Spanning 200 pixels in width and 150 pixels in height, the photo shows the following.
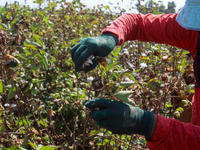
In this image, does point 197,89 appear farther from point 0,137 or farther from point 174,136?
point 0,137

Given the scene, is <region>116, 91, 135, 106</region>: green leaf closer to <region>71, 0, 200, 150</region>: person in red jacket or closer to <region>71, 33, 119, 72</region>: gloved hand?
<region>71, 0, 200, 150</region>: person in red jacket

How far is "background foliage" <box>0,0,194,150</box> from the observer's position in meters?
1.35

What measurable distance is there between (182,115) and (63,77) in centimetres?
157

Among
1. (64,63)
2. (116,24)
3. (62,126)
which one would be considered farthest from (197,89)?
(64,63)

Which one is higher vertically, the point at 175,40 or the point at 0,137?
the point at 175,40

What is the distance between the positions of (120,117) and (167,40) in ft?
2.93

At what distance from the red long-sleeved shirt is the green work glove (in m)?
0.07

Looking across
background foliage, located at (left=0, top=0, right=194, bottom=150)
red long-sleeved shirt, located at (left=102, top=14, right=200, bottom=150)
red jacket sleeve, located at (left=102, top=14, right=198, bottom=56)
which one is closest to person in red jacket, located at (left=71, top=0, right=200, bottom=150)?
red long-sleeved shirt, located at (left=102, top=14, right=200, bottom=150)

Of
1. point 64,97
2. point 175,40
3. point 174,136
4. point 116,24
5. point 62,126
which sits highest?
point 116,24

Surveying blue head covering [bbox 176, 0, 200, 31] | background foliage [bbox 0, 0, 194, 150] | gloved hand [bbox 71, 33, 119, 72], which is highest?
blue head covering [bbox 176, 0, 200, 31]

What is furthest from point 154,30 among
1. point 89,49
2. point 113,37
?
point 89,49

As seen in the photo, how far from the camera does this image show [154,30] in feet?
5.07

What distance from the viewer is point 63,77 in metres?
2.61

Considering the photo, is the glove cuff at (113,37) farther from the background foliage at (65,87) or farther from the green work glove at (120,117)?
the green work glove at (120,117)
